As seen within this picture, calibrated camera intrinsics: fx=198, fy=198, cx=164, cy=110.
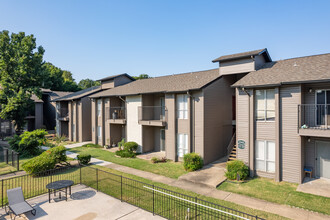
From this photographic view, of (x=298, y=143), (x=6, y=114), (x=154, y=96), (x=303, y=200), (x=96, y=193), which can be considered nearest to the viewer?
(x=303, y=200)

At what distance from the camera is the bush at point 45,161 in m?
13.8

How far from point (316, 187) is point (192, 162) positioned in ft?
24.6

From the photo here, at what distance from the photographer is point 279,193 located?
10.8 m

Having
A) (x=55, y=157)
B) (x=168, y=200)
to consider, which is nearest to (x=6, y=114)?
(x=55, y=157)

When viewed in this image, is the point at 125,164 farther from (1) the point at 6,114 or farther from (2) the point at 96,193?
(1) the point at 6,114

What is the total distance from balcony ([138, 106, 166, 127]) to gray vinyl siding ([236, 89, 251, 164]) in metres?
7.54

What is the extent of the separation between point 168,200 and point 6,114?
2921 centimetres

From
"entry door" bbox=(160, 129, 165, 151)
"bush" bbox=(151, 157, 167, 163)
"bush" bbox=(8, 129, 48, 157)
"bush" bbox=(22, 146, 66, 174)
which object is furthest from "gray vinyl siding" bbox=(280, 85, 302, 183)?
"bush" bbox=(8, 129, 48, 157)

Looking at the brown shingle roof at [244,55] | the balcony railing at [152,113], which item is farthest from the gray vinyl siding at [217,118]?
the balcony railing at [152,113]

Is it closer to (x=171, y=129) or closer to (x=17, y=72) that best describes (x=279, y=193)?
(x=171, y=129)

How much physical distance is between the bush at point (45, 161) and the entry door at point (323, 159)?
18075 millimetres

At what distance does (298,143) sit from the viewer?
39.1ft

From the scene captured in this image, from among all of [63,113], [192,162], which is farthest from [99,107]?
[192,162]

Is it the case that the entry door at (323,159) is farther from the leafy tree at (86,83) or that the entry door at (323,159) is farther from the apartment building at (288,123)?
the leafy tree at (86,83)
